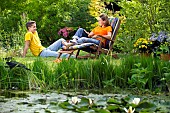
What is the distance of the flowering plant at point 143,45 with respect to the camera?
9471mm

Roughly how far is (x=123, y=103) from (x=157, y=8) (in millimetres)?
5845

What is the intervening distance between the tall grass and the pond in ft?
1.88

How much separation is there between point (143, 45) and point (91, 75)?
3.55m

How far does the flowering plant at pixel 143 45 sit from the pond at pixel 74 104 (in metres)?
4.08

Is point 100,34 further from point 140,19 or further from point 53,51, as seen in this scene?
point 53,51

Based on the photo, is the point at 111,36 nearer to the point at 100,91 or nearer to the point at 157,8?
the point at 157,8

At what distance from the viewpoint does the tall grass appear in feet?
19.7

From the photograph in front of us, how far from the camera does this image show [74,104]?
175 inches

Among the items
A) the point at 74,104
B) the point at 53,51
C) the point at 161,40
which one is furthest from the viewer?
the point at 53,51

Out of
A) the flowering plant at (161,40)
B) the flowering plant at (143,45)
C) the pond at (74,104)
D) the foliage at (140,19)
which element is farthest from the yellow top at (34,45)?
the pond at (74,104)

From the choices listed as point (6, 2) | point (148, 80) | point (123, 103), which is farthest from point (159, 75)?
point (6, 2)

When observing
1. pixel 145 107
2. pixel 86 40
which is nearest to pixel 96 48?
pixel 86 40

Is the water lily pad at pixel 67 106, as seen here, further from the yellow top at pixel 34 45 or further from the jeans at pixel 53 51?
the yellow top at pixel 34 45

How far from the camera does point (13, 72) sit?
6.19 metres
